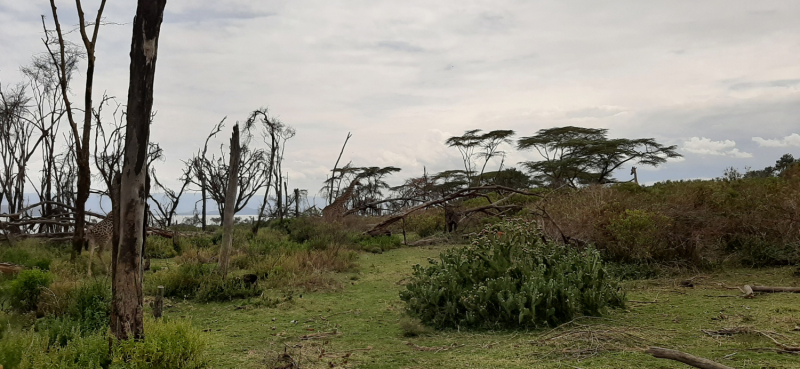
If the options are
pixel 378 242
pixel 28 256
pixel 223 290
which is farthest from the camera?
pixel 378 242

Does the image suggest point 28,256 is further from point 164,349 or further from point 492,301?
point 492,301

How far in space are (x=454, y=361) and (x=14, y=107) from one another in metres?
26.3

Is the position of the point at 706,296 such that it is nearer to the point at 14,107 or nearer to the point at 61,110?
the point at 61,110

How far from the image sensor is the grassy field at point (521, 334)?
3.96m

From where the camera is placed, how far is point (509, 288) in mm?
→ 5367

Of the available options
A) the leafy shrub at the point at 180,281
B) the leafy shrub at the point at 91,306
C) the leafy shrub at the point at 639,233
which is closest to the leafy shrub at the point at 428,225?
the leafy shrub at the point at 639,233

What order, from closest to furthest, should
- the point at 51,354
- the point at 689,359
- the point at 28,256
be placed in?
the point at 689,359 → the point at 51,354 → the point at 28,256

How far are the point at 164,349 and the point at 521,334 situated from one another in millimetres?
3196

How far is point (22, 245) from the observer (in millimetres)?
11625

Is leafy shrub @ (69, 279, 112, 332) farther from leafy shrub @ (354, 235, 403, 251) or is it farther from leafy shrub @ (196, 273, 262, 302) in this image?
leafy shrub @ (354, 235, 403, 251)

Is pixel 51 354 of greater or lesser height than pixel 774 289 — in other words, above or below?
above

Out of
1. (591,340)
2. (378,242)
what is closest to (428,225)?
(378,242)

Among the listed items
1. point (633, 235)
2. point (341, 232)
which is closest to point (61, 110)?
point (341, 232)

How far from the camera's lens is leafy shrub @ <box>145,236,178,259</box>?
41.1 ft
